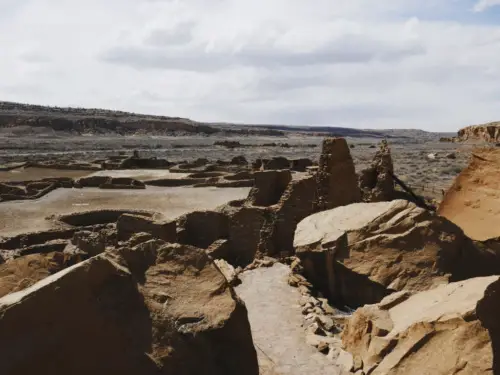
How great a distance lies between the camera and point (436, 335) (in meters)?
5.46

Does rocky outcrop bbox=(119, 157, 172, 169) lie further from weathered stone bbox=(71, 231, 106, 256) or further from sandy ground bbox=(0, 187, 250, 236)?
weathered stone bbox=(71, 231, 106, 256)

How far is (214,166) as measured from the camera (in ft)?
127

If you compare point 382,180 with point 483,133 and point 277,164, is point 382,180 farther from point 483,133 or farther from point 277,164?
point 483,133

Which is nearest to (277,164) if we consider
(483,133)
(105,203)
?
(105,203)

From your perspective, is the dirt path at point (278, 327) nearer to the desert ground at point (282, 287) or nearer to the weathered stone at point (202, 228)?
the desert ground at point (282, 287)

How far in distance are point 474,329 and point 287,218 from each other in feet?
25.6

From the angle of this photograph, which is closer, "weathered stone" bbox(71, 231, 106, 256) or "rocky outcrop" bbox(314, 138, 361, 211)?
"rocky outcrop" bbox(314, 138, 361, 211)

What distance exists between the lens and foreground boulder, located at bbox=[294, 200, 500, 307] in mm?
8062

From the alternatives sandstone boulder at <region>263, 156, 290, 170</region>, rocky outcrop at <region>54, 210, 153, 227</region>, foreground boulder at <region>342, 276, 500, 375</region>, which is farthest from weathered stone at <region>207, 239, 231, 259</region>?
sandstone boulder at <region>263, 156, 290, 170</region>

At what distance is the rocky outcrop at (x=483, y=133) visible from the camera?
78.2 m

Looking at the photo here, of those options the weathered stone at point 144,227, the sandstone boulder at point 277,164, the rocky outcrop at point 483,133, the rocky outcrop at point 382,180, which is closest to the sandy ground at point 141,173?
the sandstone boulder at point 277,164

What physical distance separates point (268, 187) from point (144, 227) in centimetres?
336

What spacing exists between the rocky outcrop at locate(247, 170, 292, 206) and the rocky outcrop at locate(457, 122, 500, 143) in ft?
221

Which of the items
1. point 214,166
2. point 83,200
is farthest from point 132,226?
point 214,166
